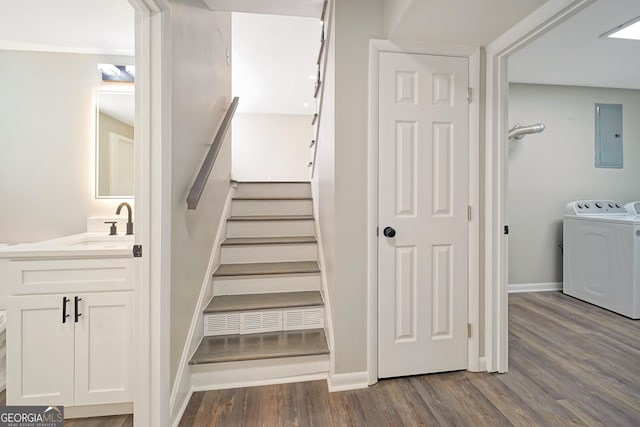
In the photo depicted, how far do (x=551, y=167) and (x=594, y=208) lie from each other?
2.14 ft

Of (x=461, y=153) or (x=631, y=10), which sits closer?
(x=461, y=153)

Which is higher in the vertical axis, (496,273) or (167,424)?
(496,273)

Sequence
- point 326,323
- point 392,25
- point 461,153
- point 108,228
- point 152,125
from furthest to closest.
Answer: point 108,228 → point 326,323 → point 461,153 → point 392,25 → point 152,125

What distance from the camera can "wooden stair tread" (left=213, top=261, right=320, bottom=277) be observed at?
6.94 feet

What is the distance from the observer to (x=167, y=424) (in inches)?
51.5

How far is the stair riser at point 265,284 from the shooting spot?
6.93 ft

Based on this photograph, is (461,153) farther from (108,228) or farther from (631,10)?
(108,228)

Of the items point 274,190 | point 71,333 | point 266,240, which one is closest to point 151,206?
point 71,333

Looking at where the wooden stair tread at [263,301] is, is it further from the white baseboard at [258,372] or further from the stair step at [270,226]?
the stair step at [270,226]

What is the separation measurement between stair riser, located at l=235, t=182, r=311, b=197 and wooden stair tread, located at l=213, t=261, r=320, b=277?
103cm

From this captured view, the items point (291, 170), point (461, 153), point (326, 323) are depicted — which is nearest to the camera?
point (461, 153)

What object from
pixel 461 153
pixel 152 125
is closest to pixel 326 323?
pixel 461 153

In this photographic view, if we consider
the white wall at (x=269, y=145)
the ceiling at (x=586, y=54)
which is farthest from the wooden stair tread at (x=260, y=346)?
the white wall at (x=269, y=145)

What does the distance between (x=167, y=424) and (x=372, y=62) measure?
2.22m
